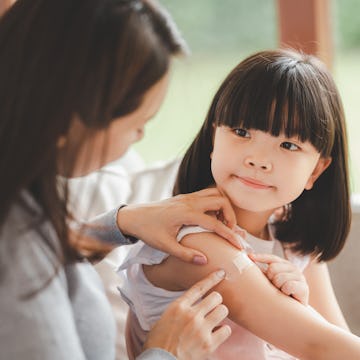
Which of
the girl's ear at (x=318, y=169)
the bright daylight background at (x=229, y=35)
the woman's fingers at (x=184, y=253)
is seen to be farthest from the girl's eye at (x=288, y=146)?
the bright daylight background at (x=229, y=35)

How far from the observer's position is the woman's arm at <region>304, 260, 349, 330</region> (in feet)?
4.69

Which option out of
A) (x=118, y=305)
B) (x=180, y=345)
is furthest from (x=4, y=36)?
(x=118, y=305)

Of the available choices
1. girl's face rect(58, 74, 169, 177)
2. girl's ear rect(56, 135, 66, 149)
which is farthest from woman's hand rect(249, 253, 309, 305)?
girl's ear rect(56, 135, 66, 149)

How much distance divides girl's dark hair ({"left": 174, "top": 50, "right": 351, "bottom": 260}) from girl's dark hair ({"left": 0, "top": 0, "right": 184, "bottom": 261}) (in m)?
0.34

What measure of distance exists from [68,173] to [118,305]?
2.58 ft

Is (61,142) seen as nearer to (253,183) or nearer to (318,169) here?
(253,183)

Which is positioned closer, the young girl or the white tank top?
the young girl

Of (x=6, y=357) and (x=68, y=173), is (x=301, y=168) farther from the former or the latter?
(x=6, y=357)

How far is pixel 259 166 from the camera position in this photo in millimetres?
1185

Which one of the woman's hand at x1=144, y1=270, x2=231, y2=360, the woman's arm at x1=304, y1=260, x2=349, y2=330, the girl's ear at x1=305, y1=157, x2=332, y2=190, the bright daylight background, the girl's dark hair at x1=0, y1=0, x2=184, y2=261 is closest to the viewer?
the girl's dark hair at x1=0, y1=0, x2=184, y2=261

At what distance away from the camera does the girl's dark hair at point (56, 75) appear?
844mm

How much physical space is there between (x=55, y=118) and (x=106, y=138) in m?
0.09

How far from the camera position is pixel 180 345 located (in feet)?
3.46

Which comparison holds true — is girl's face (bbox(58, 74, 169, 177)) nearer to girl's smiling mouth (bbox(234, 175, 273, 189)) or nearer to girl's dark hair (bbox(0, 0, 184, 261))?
girl's dark hair (bbox(0, 0, 184, 261))
